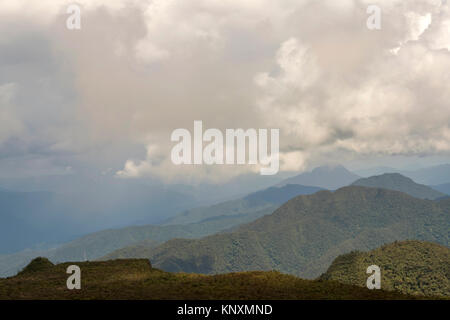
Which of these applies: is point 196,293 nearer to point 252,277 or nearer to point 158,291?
point 158,291

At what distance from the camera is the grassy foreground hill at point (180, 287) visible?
6188 cm

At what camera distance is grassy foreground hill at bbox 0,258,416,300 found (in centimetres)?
6188

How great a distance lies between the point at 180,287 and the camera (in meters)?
68.5

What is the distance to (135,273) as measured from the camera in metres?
89.2
